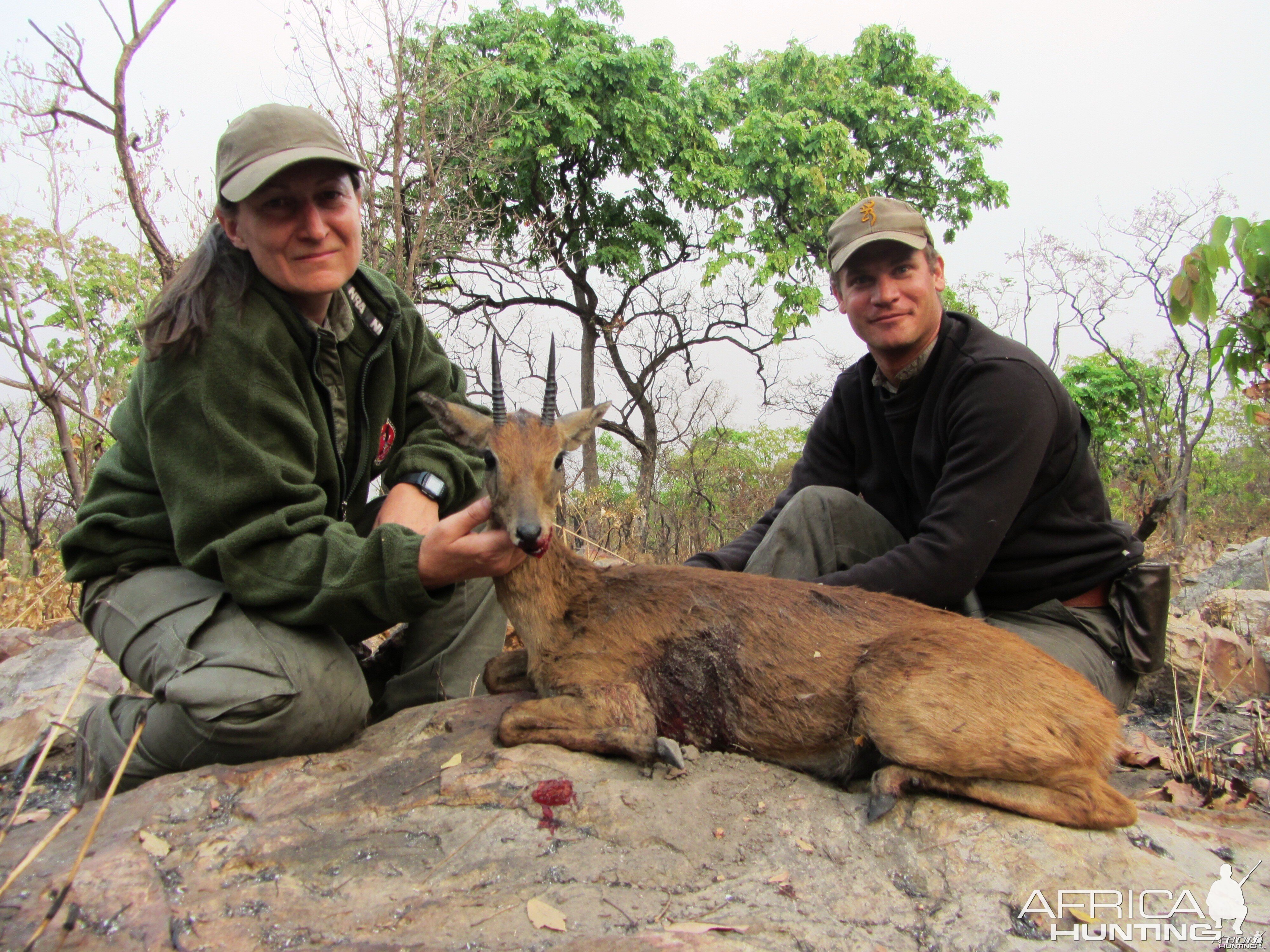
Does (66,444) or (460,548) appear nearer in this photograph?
→ (460,548)

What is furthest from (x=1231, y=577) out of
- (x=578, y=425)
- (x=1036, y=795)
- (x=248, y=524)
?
(x=248, y=524)

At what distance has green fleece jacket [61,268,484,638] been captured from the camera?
3.79m

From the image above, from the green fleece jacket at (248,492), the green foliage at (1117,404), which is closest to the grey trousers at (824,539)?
the green fleece jacket at (248,492)

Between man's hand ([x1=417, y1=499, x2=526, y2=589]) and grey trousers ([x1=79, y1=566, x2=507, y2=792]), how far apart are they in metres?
0.73

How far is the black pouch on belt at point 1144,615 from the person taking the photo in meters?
4.57

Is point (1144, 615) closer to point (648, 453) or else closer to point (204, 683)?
point (204, 683)

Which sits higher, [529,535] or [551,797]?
[529,535]

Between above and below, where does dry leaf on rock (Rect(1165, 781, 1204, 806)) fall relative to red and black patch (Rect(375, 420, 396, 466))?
below

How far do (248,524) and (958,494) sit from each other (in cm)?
356

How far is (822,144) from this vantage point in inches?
823

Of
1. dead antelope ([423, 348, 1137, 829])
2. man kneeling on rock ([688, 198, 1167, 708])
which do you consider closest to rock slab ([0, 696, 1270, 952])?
dead antelope ([423, 348, 1137, 829])

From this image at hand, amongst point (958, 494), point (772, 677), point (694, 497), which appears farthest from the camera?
point (694, 497)

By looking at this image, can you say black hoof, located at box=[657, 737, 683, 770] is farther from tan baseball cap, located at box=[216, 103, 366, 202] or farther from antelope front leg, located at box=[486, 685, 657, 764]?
tan baseball cap, located at box=[216, 103, 366, 202]

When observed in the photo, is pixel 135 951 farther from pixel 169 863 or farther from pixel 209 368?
pixel 209 368
